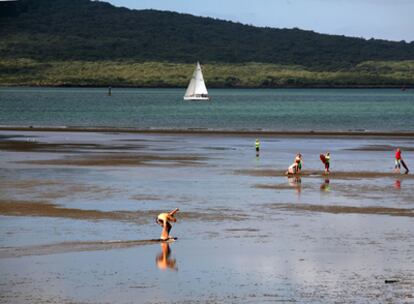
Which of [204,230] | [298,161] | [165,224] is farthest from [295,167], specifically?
[165,224]

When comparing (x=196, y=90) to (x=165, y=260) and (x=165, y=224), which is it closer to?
(x=165, y=224)

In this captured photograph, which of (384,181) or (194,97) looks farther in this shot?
(194,97)

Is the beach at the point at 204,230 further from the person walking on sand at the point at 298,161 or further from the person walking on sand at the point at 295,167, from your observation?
the person walking on sand at the point at 298,161

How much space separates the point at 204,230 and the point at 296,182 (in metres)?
13.7

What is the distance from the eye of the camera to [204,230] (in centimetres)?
3109

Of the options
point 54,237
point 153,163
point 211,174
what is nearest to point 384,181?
point 211,174

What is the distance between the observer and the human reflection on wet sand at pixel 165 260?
85.0 ft

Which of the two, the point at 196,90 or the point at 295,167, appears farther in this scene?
the point at 196,90

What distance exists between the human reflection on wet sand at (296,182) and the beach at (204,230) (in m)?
0.08

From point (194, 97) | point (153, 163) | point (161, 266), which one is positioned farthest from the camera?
point (194, 97)

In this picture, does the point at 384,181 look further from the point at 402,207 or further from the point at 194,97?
the point at 194,97

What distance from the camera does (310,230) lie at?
1228 inches

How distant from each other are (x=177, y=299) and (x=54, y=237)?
26.5 feet

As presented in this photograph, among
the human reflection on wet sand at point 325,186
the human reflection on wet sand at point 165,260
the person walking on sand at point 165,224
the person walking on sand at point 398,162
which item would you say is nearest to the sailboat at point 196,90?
the person walking on sand at point 398,162
